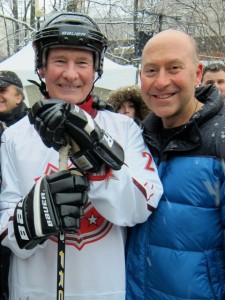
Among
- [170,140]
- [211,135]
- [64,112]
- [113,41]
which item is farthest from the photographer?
[113,41]

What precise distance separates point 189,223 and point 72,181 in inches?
23.7

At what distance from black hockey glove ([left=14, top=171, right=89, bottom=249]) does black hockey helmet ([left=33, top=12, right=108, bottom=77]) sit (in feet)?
2.51

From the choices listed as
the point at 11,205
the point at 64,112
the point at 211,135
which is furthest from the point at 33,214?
the point at 211,135

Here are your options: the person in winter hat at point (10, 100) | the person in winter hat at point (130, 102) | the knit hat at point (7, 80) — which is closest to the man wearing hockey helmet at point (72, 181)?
the person in winter hat at point (130, 102)

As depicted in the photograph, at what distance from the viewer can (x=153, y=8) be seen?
17828 millimetres

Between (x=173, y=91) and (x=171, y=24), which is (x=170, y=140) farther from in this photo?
(x=171, y=24)

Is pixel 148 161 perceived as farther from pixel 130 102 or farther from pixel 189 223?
pixel 130 102

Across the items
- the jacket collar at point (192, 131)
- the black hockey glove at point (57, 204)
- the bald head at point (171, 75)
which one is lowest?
the black hockey glove at point (57, 204)

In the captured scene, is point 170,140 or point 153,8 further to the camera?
point 153,8

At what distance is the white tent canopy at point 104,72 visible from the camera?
9508 mm

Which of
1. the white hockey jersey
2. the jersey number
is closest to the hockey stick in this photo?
the white hockey jersey

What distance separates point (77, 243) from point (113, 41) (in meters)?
19.9

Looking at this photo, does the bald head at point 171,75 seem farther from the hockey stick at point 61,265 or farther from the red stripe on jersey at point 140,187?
the hockey stick at point 61,265

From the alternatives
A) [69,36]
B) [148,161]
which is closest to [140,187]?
[148,161]
